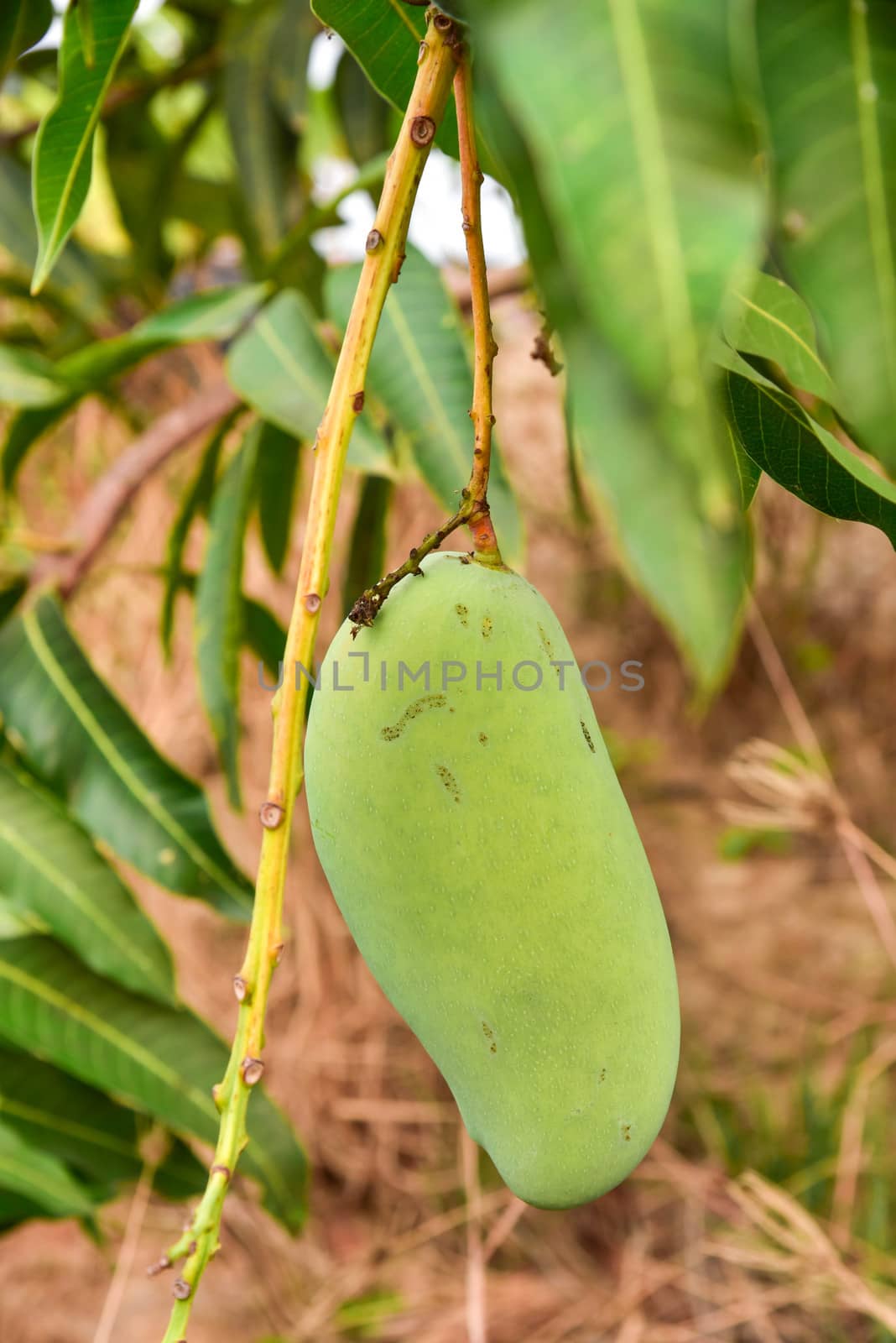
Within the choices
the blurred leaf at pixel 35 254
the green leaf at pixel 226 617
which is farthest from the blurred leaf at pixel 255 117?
the green leaf at pixel 226 617

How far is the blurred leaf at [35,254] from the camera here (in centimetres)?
123

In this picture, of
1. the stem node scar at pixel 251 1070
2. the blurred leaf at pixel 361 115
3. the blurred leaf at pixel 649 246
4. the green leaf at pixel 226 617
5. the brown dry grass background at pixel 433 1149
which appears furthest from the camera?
the brown dry grass background at pixel 433 1149

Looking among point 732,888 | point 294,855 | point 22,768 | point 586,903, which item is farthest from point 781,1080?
point 586,903

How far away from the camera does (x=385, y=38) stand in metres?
0.40

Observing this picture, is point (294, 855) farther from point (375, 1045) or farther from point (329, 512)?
point (329, 512)

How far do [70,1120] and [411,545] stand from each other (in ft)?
3.22

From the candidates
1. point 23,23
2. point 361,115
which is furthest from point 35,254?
point 23,23

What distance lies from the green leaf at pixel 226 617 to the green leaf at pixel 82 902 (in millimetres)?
97

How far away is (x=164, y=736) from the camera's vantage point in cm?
147

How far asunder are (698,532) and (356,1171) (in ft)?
5.58

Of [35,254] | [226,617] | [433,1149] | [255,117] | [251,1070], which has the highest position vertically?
[255,117]

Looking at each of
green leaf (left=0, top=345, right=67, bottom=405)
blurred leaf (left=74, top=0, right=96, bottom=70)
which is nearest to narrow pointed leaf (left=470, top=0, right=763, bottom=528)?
blurred leaf (left=74, top=0, right=96, bottom=70)

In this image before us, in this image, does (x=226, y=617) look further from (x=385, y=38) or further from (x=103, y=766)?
(x=385, y=38)

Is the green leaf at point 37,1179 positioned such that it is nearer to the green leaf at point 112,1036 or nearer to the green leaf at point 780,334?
the green leaf at point 112,1036
